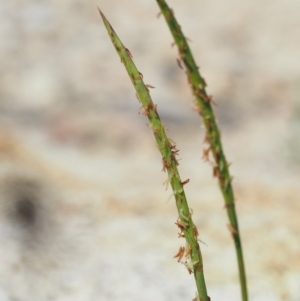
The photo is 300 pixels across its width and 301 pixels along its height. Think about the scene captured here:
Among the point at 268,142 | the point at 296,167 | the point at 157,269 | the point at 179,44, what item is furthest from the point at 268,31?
the point at 179,44

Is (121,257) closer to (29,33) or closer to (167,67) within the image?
(167,67)

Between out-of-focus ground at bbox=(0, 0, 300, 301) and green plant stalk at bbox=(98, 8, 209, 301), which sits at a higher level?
out-of-focus ground at bbox=(0, 0, 300, 301)

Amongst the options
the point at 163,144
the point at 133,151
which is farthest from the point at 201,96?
the point at 133,151

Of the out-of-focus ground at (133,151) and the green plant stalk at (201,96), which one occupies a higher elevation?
the out-of-focus ground at (133,151)

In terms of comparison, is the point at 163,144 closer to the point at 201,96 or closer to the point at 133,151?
the point at 201,96

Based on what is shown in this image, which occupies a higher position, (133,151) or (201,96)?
(133,151)

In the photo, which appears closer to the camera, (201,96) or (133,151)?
(201,96)

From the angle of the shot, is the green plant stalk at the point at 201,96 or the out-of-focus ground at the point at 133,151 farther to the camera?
the out-of-focus ground at the point at 133,151

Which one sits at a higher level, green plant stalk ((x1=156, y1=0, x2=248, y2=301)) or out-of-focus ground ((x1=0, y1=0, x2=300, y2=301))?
out-of-focus ground ((x1=0, y1=0, x2=300, y2=301))

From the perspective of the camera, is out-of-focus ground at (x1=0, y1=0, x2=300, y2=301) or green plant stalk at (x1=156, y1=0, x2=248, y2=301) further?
out-of-focus ground at (x1=0, y1=0, x2=300, y2=301)
